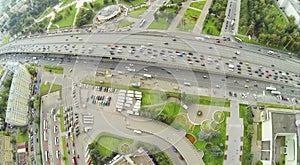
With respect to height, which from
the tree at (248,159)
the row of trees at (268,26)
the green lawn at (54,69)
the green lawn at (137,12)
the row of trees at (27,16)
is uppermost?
the row of trees at (27,16)

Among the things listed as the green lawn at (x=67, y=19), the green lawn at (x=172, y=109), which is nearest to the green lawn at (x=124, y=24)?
the green lawn at (x=67, y=19)

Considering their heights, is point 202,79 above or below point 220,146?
above

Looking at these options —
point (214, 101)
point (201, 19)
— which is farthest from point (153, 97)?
point (201, 19)

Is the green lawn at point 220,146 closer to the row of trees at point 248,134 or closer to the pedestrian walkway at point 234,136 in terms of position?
the pedestrian walkway at point 234,136

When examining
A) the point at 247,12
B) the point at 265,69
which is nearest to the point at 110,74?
the point at 265,69

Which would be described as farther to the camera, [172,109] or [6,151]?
[6,151]

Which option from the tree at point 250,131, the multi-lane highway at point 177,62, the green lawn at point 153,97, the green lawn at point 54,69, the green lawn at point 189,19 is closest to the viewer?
the tree at point 250,131

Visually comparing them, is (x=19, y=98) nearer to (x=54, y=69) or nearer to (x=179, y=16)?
(x=54, y=69)

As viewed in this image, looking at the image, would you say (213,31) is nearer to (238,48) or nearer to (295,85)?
(238,48)
